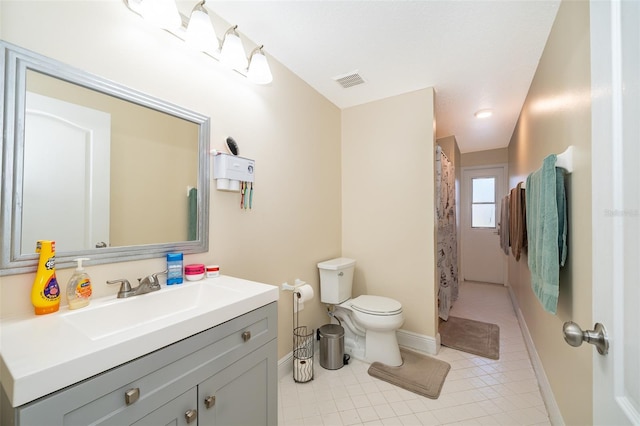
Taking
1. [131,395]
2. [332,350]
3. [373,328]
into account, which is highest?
[131,395]

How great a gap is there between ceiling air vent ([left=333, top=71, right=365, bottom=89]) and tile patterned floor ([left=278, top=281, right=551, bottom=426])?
2354 mm

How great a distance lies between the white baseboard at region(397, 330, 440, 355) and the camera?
2.28 m

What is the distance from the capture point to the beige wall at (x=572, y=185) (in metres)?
1.07

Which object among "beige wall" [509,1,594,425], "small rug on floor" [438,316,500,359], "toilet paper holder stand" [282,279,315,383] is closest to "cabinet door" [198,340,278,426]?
"toilet paper holder stand" [282,279,315,383]

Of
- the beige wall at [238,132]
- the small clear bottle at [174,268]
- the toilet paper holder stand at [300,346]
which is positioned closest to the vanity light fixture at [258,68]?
the beige wall at [238,132]

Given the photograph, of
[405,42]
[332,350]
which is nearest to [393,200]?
[405,42]

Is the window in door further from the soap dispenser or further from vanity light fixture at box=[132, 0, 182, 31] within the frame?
the soap dispenser

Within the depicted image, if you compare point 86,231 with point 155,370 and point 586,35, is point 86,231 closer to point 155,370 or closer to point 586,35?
point 155,370

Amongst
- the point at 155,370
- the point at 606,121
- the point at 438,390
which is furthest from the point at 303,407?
the point at 606,121

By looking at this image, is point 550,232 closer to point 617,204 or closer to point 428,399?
point 617,204

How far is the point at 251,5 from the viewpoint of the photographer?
146 centimetres

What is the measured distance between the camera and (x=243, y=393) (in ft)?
3.41

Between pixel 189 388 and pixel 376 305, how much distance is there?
1580 mm

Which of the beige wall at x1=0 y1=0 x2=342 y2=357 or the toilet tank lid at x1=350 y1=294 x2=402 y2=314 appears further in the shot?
the toilet tank lid at x1=350 y1=294 x2=402 y2=314
